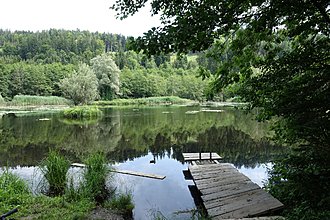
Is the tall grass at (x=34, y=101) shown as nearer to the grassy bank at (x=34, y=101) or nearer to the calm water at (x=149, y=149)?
the grassy bank at (x=34, y=101)

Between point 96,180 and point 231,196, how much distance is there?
3397 mm

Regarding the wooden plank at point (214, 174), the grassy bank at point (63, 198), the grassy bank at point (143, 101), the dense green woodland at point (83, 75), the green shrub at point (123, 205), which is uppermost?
the dense green woodland at point (83, 75)

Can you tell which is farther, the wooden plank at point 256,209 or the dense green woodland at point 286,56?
the wooden plank at point 256,209

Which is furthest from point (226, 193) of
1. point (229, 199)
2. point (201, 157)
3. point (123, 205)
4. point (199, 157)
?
point (201, 157)

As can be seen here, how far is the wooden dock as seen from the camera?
19.1 ft

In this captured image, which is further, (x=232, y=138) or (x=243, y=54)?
(x=232, y=138)

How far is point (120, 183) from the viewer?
936cm

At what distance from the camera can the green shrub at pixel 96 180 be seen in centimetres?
725

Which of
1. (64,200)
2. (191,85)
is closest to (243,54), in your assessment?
(64,200)

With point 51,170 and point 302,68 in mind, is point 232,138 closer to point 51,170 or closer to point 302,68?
point 51,170

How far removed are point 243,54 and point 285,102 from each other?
4.74 feet

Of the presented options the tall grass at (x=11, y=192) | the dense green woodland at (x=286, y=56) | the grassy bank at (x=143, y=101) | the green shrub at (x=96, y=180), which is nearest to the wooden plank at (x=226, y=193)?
the dense green woodland at (x=286, y=56)

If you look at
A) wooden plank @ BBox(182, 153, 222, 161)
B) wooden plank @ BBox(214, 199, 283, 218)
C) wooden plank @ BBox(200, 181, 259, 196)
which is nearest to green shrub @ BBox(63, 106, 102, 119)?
wooden plank @ BBox(182, 153, 222, 161)

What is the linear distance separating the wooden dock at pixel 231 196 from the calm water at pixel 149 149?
0.68 metres
